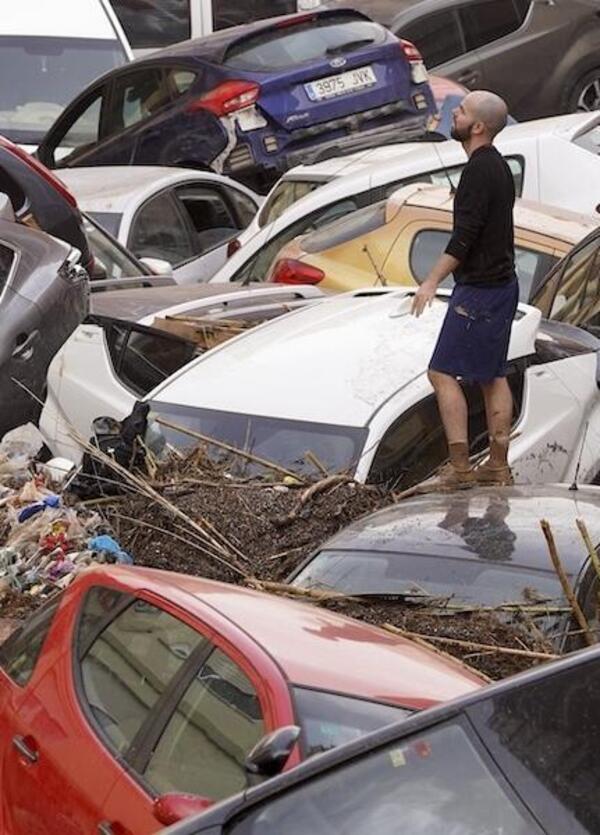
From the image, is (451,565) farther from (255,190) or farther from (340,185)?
(255,190)

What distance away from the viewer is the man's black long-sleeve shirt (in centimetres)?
847

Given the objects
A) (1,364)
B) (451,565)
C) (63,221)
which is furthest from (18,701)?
(63,221)

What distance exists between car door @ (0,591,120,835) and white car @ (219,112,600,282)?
23.2ft

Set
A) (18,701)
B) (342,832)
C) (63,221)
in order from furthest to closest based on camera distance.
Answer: (63,221) < (18,701) < (342,832)

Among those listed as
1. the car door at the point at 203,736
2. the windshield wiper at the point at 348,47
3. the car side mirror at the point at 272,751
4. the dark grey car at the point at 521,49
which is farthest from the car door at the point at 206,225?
the car side mirror at the point at 272,751

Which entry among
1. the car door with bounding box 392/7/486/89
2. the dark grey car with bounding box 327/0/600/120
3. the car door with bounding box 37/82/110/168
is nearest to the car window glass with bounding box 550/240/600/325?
the car door with bounding box 37/82/110/168

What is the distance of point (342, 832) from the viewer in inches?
148

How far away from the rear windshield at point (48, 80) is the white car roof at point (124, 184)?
10.8 feet

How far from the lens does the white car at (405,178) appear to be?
42.8ft

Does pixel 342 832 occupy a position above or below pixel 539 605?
above

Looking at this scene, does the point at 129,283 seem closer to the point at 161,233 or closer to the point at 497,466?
the point at 161,233

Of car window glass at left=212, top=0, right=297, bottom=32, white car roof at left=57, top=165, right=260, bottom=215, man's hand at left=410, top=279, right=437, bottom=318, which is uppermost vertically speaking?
man's hand at left=410, top=279, right=437, bottom=318

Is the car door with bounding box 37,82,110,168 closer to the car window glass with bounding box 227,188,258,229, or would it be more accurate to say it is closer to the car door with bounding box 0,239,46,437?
the car window glass with bounding box 227,188,258,229

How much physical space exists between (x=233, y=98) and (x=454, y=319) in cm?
795
